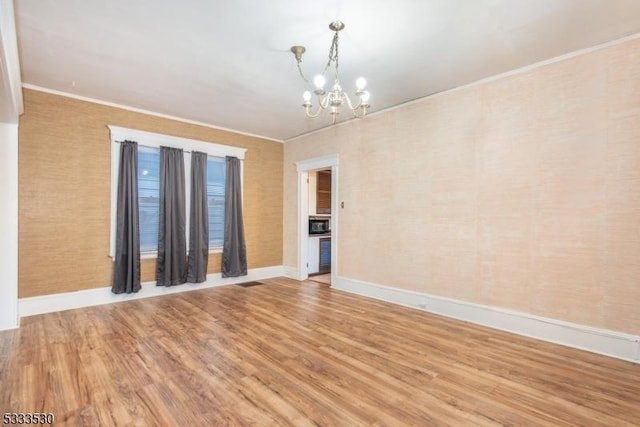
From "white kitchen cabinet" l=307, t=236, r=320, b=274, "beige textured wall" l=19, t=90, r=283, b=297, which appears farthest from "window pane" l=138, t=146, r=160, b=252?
"white kitchen cabinet" l=307, t=236, r=320, b=274

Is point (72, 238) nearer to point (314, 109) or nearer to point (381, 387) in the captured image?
point (314, 109)

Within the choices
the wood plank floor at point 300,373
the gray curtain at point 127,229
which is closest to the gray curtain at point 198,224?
the gray curtain at point 127,229

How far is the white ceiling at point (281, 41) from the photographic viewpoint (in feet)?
7.80

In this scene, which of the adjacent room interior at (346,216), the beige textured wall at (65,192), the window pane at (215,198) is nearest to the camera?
the adjacent room interior at (346,216)

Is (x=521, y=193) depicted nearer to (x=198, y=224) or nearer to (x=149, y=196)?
(x=198, y=224)

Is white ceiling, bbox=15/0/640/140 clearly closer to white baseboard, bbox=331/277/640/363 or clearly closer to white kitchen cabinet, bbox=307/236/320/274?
white baseboard, bbox=331/277/640/363

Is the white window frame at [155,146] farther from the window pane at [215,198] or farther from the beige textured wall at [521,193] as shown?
the beige textured wall at [521,193]

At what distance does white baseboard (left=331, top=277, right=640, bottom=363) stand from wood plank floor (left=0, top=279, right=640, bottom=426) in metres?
0.13

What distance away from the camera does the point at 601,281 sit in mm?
2857

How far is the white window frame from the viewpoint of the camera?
14.5 feet

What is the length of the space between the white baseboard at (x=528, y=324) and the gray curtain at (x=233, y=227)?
2.60 m

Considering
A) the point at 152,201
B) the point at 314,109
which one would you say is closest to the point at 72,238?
the point at 152,201

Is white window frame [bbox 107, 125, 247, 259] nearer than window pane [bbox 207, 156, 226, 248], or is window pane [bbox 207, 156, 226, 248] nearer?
white window frame [bbox 107, 125, 247, 259]

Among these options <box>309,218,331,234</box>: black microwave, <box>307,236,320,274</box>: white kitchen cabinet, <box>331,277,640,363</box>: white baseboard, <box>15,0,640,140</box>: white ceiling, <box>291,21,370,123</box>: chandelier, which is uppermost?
<box>15,0,640,140</box>: white ceiling
